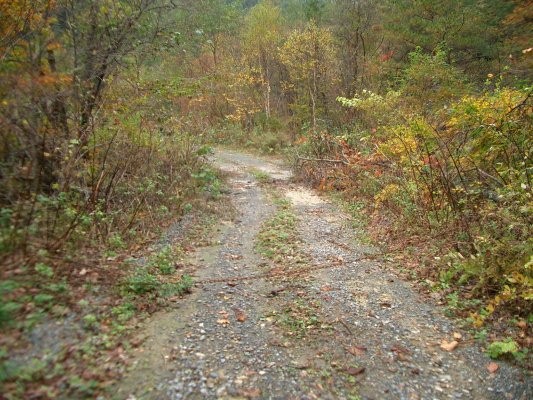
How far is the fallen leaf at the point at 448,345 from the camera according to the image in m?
4.18

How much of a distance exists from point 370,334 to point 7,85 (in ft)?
16.8

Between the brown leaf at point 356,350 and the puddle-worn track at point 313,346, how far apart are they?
11mm

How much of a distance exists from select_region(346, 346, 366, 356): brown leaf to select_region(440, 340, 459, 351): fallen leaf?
0.87 meters

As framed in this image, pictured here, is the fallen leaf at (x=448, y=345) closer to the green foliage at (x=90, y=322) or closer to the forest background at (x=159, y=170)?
the forest background at (x=159, y=170)

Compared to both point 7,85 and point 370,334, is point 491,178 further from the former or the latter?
point 7,85

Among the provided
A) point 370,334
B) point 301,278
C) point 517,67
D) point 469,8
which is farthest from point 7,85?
point 469,8

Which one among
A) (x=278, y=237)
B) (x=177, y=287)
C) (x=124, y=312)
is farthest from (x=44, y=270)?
(x=278, y=237)

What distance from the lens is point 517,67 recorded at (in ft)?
44.4

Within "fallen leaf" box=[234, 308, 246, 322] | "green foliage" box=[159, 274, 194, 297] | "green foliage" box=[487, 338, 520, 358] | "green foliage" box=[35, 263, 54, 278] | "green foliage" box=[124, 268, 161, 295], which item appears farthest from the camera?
"green foliage" box=[159, 274, 194, 297]

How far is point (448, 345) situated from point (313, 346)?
145 cm

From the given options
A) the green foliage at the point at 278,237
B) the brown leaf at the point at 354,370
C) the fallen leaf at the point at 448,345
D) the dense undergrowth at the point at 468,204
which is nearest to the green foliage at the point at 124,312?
the brown leaf at the point at 354,370

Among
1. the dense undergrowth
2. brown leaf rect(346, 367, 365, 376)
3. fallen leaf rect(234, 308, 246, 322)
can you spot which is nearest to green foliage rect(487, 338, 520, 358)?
the dense undergrowth

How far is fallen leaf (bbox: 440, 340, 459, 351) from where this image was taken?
13.7 ft

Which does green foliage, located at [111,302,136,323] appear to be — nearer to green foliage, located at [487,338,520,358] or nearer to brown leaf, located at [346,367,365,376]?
brown leaf, located at [346,367,365,376]
